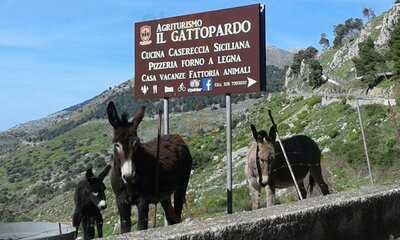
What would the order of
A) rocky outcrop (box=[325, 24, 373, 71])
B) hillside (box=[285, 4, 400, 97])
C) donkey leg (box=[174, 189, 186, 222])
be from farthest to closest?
rocky outcrop (box=[325, 24, 373, 71]), hillside (box=[285, 4, 400, 97]), donkey leg (box=[174, 189, 186, 222])

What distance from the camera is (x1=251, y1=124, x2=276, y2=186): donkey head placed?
39.2ft

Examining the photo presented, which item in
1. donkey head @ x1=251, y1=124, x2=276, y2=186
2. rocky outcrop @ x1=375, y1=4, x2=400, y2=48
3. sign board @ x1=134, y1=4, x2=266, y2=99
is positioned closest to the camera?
donkey head @ x1=251, y1=124, x2=276, y2=186

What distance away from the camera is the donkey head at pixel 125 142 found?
28.5 feet

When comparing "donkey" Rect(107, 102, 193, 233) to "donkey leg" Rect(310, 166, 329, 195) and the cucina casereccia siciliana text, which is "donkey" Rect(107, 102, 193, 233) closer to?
the cucina casereccia siciliana text

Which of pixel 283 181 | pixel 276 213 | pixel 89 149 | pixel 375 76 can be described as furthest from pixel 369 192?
pixel 89 149

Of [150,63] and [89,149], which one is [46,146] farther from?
[150,63]

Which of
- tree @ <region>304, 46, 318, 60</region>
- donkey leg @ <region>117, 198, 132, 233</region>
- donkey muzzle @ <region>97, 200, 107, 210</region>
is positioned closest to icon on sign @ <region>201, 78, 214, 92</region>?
donkey muzzle @ <region>97, 200, 107, 210</region>

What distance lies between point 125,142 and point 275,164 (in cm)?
433

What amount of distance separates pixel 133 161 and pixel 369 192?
327 centimetres

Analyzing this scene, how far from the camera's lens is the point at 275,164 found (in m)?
12.4

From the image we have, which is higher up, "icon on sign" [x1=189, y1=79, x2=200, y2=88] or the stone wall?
"icon on sign" [x1=189, y1=79, x2=200, y2=88]

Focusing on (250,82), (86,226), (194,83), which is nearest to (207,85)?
(194,83)

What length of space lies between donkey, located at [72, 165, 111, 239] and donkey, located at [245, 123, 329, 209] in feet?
8.99

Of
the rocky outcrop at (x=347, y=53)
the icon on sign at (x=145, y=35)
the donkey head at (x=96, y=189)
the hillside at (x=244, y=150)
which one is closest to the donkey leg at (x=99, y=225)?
the donkey head at (x=96, y=189)
